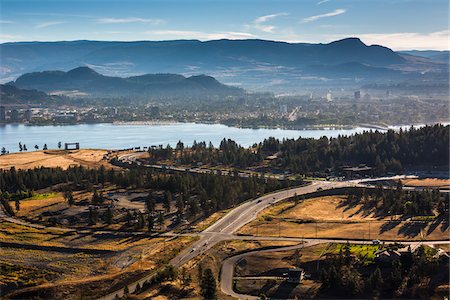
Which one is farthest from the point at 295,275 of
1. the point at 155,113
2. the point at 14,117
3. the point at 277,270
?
the point at 14,117

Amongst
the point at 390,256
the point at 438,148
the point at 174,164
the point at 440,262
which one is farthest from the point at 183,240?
the point at 438,148

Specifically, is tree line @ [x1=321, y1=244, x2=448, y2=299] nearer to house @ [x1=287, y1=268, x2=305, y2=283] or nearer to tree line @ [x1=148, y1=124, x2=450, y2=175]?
house @ [x1=287, y1=268, x2=305, y2=283]

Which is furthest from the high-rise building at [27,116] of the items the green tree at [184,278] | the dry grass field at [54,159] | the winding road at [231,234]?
the green tree at [184,278]

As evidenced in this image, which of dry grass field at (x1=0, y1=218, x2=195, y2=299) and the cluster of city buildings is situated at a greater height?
the cluster of city buildings

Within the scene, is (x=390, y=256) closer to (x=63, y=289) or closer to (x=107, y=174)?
(x=63, y=289)

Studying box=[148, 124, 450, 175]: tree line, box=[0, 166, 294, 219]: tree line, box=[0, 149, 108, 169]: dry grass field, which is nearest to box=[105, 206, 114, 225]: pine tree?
box=[0, 166, 294, 219]: tree line

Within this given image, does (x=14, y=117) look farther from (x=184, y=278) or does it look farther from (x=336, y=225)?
(x=184, y=278)
